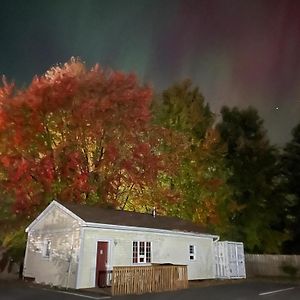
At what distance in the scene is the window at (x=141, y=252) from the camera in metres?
19.7

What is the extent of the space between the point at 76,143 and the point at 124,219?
9.05 m

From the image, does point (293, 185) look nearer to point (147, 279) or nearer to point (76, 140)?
point (76, 140)

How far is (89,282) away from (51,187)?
991 cm

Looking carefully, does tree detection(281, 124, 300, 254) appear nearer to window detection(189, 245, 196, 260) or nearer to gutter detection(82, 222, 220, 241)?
gutter detection(82, 222, 220, 241)

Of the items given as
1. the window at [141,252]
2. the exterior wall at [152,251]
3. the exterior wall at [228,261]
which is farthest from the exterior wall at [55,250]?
the exterior wall at [228,261]

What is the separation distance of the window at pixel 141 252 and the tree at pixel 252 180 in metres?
14.2

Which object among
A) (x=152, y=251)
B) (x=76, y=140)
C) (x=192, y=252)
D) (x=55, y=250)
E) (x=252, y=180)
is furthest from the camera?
(x=252, y=180)

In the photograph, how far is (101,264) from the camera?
18.3m

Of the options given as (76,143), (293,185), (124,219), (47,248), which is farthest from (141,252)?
(293,185)

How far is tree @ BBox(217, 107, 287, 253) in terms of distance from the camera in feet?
110

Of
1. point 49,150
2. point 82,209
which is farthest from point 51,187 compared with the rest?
point 82,209

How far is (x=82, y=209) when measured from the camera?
19.8 m

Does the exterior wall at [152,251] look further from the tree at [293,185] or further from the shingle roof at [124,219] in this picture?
the tree at [293,185]

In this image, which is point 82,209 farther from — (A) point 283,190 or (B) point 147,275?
(A) point 283,190
